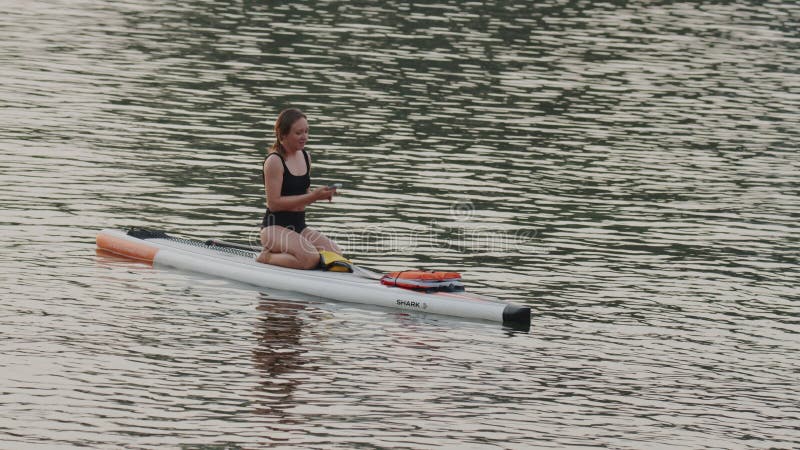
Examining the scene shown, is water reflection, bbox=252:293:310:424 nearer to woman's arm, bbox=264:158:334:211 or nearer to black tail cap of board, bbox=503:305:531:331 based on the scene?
woman's arm, bbox=264:158:334:211

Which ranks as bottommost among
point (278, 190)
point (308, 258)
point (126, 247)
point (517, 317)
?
point (517, 317)

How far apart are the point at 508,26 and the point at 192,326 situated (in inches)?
1356

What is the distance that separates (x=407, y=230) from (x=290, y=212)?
4.10 m

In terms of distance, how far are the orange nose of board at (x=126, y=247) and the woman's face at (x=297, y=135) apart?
2.44 m

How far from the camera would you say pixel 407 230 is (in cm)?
2141

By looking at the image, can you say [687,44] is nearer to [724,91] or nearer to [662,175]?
[724,91]

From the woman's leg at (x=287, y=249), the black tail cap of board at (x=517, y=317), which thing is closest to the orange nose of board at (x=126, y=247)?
the woman's leg at (x=287, y=249)

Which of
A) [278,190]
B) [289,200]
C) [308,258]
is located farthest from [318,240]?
[278,190]

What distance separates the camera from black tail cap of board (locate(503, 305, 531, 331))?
1612 centimetres

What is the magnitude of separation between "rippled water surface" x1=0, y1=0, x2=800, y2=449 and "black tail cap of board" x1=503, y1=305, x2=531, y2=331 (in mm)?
272

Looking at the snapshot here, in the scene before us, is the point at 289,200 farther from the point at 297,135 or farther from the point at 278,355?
the point at 278,355

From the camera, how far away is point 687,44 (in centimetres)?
4781

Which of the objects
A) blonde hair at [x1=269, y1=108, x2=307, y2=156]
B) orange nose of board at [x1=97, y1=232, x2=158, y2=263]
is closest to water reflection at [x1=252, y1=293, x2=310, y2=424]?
blonde hair at [x1=269, y1=108, x2=307, y2=156]

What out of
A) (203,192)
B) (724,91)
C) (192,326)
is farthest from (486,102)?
(192,326)
